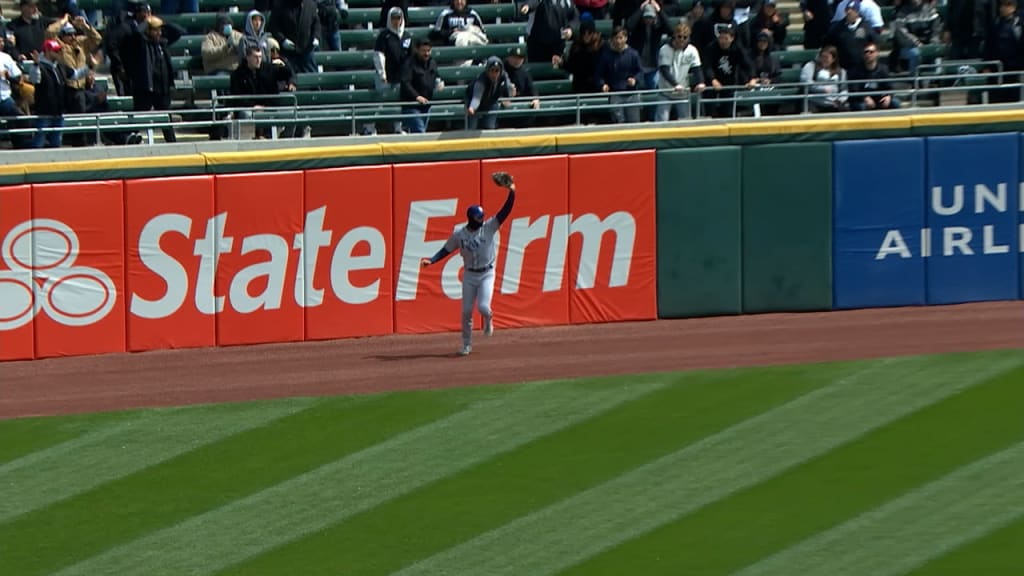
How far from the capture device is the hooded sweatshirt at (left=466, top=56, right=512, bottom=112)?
19984mm

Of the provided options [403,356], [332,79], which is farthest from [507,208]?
[332,79]

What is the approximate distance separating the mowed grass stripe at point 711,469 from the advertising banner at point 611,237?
3422mm

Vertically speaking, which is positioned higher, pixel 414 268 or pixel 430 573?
pixel 414 268

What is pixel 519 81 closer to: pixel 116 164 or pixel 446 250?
pixel 446 250

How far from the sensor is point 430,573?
1280 centimetres

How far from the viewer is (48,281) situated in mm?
18812

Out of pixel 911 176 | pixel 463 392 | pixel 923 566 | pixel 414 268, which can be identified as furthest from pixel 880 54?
pixel 923 566

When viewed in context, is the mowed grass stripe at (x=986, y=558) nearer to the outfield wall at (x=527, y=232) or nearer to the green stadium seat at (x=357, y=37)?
the outfield wall at (x=527, y=232)

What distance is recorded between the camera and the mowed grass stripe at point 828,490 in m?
13.0

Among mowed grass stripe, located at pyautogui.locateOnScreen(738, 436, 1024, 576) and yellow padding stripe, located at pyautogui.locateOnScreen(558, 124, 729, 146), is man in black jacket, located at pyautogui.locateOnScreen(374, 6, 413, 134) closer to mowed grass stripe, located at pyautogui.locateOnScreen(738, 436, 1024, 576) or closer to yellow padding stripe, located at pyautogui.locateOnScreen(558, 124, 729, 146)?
yellow padding stripe, located at pyautogui.locateOnScreen(558, 124, 729, 146)

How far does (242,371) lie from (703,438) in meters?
5.10

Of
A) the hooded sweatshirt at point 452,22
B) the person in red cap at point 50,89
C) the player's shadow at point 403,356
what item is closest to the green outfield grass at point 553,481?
the player's shadow at point 403,356

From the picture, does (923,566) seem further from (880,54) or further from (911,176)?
(880,54)

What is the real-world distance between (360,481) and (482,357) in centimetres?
433
